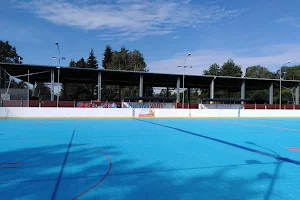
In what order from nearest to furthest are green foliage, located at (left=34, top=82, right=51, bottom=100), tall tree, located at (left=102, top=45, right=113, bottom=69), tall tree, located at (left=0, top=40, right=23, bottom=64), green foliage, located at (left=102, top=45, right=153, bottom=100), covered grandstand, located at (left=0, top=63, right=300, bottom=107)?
covered grandstand, located at (left=0, top=63, right=300, bottom=107)
green foliage, located at (left=102, top=45, right=153, bottom=100)
tall tree, located at (left=0, top=40, right=23, bottom=64)
green foliage, located at (left=34, top=82, right=51, bottom=100)
tall tree, located at (left=102, top=45, right=113, bottom=69)

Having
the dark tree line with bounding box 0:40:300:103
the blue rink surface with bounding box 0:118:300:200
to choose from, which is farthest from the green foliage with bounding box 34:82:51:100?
the blue rink surface with bounding box 0:118:300:200

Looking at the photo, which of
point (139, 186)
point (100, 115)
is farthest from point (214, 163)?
point (100, 115)

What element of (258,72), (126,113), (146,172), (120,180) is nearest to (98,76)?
(126,113)

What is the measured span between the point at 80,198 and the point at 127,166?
2.41 meters

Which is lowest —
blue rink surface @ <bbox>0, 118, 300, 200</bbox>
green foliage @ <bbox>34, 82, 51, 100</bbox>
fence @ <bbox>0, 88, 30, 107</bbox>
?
blue rink surface @ <bbox>0, 118, 300, 200</bbox>

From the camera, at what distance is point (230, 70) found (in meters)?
89.0

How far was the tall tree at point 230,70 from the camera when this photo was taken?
8875 cm

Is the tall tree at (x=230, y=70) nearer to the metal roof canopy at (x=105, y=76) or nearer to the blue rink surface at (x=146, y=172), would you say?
the metal roof canopy at (x=105, y=76)

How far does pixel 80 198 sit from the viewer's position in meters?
4.59

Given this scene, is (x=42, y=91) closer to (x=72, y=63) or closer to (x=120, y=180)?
(x=72, y=63)

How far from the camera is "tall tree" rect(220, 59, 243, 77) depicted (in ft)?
291

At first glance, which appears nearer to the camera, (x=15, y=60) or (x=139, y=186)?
(x=139, y=186)

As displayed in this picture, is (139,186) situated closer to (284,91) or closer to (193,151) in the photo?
(193,151)

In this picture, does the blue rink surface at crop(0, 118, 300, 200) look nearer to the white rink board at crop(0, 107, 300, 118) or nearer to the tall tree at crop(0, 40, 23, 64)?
the white rink board at crop(0, 107, 300, 118)
